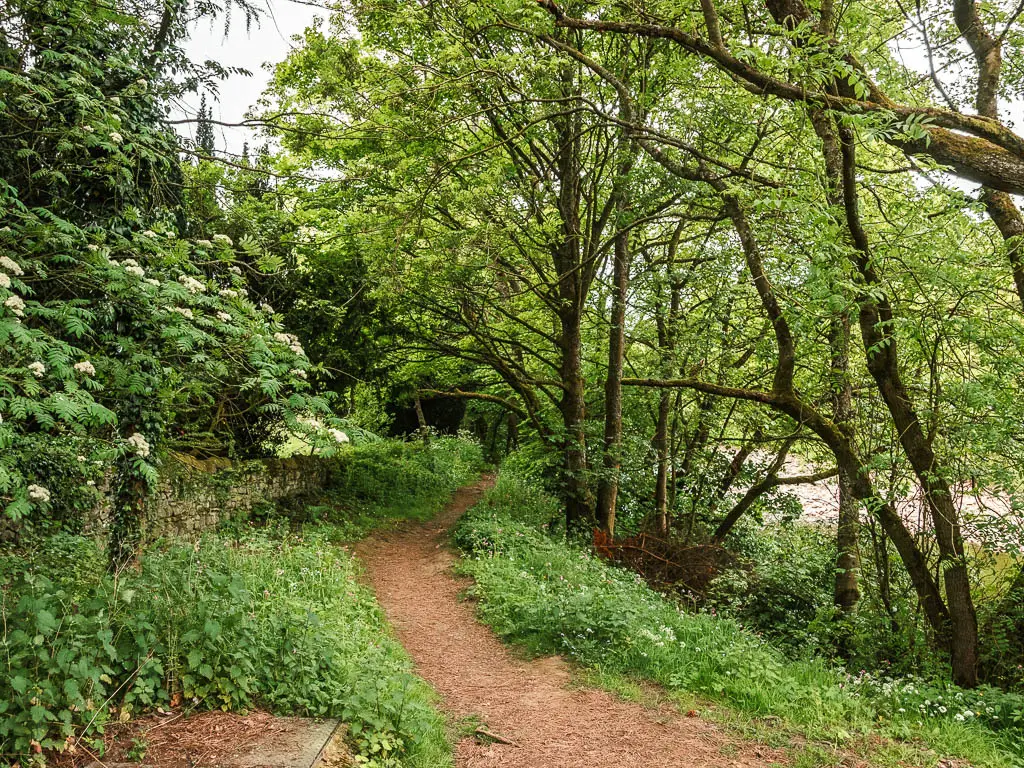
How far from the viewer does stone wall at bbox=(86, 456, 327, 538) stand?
8.74m

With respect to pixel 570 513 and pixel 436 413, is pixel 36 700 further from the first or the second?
pixel 436 413

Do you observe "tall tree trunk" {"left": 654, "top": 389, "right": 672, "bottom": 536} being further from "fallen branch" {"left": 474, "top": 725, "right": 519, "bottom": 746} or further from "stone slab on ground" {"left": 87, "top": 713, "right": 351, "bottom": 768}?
"stone slab on ground" {"left": 87, "top": 713, "right": 351, "bottom": 768}

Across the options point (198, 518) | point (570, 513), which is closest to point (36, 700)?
point (198, 518)

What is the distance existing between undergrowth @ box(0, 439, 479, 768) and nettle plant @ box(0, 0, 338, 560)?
72 centimetres

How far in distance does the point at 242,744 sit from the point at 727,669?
13.2ft

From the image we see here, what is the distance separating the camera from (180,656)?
13.8 feet

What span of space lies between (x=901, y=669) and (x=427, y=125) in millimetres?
8333

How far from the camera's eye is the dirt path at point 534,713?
4.66 meters

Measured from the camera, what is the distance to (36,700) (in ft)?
10.9

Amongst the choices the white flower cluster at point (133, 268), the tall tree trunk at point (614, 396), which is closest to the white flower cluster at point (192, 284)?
the white flower cluster at point (133, 268)

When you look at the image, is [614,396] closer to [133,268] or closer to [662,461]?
[662,461]

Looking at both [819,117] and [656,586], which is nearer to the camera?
[819,117]

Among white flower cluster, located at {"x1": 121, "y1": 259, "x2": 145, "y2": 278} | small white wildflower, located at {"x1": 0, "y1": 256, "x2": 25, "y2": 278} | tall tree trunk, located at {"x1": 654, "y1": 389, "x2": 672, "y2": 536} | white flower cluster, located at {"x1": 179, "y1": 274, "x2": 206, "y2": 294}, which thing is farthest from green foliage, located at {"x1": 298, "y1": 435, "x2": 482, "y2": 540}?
small white wildflower, located at {"x1": 0, "y1": 256, "x2": 25, "y2": 278}

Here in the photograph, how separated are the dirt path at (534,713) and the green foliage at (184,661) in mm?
541
